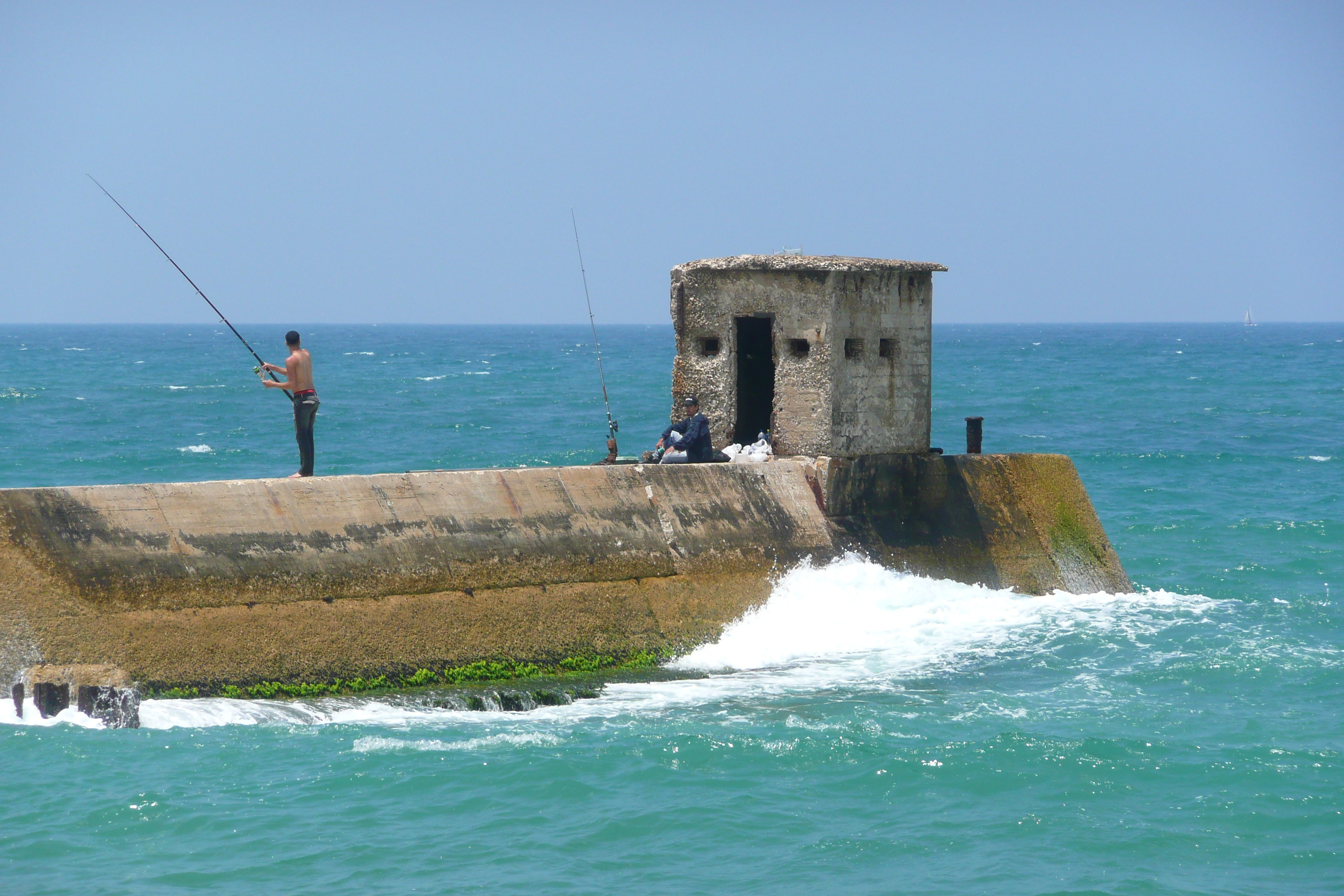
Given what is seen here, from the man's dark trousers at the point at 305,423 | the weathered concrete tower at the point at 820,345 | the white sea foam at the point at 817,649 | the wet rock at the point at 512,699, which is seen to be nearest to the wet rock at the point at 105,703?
the white sea foam at the point at 817,649

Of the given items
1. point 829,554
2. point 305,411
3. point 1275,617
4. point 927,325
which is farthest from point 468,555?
point 1275,617

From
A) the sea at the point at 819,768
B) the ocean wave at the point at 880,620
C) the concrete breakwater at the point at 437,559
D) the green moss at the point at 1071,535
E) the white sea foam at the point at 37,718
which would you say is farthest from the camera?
the green moss at the point at 1071,535

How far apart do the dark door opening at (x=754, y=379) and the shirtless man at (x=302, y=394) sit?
516 cm

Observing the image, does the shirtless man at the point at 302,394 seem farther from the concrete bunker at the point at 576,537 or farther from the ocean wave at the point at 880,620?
the ocean wave at the point at 880,620

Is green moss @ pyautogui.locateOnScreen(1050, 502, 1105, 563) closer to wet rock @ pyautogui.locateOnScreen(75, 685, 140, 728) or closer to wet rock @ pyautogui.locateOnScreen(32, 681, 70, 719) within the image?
wet rock @ pyautogui.locateOnScreen(75, 685, 140, 728)

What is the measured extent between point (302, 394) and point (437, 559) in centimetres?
181

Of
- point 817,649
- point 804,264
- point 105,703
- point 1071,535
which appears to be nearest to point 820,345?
point 804,264

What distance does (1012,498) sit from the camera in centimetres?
1446

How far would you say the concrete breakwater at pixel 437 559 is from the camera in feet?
33.1

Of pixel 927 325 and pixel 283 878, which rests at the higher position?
pixel 927 325

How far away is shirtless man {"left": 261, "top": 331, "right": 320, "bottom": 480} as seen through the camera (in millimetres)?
11719

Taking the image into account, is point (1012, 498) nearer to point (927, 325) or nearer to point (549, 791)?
point (927, 325)

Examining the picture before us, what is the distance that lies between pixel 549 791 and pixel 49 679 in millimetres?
3429

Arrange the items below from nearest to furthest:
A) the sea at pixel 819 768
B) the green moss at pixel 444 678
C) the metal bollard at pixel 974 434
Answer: the sea at pixel 819 768
the green moss at pixel 444 678
the metal bollard at pixel 974 434
